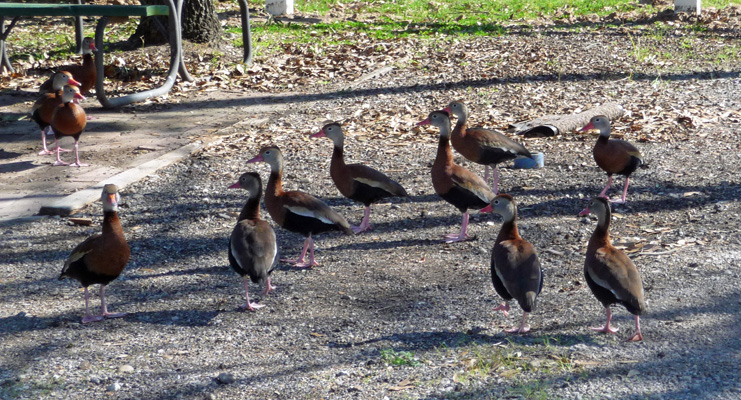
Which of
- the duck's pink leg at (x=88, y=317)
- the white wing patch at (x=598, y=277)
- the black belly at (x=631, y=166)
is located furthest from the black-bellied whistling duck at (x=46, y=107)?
the white wing patch at (x=598, y=277)

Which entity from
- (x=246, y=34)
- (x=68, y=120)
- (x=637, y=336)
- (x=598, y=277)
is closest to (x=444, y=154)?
(x=598, y=277)

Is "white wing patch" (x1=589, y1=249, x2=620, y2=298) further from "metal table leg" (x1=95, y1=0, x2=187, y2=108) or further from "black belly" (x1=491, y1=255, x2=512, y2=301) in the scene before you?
"metal table leg" (x1=95, y1=0, x2=187, y2=108)

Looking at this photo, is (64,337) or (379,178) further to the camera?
(379,178)

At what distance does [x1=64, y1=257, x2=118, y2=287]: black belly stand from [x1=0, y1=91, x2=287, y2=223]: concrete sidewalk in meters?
1.98

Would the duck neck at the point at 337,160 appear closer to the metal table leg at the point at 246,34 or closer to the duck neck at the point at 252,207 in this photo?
the duck neck at the point at 252,207

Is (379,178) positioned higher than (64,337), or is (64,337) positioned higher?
(379,178)

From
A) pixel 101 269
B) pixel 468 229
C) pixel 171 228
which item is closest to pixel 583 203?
pixel 468 229

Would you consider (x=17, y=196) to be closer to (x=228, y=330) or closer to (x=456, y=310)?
(x=228, y=330)

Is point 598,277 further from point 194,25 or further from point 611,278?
point 194,25

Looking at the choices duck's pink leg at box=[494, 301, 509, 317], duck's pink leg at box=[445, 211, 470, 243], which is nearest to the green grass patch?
duck's pink leg at box=[494, 301, 509, 317]

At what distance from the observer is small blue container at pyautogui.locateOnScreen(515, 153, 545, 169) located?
789cm

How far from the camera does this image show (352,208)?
704 centimetres

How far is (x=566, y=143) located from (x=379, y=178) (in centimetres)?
318

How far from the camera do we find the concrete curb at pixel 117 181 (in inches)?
262
